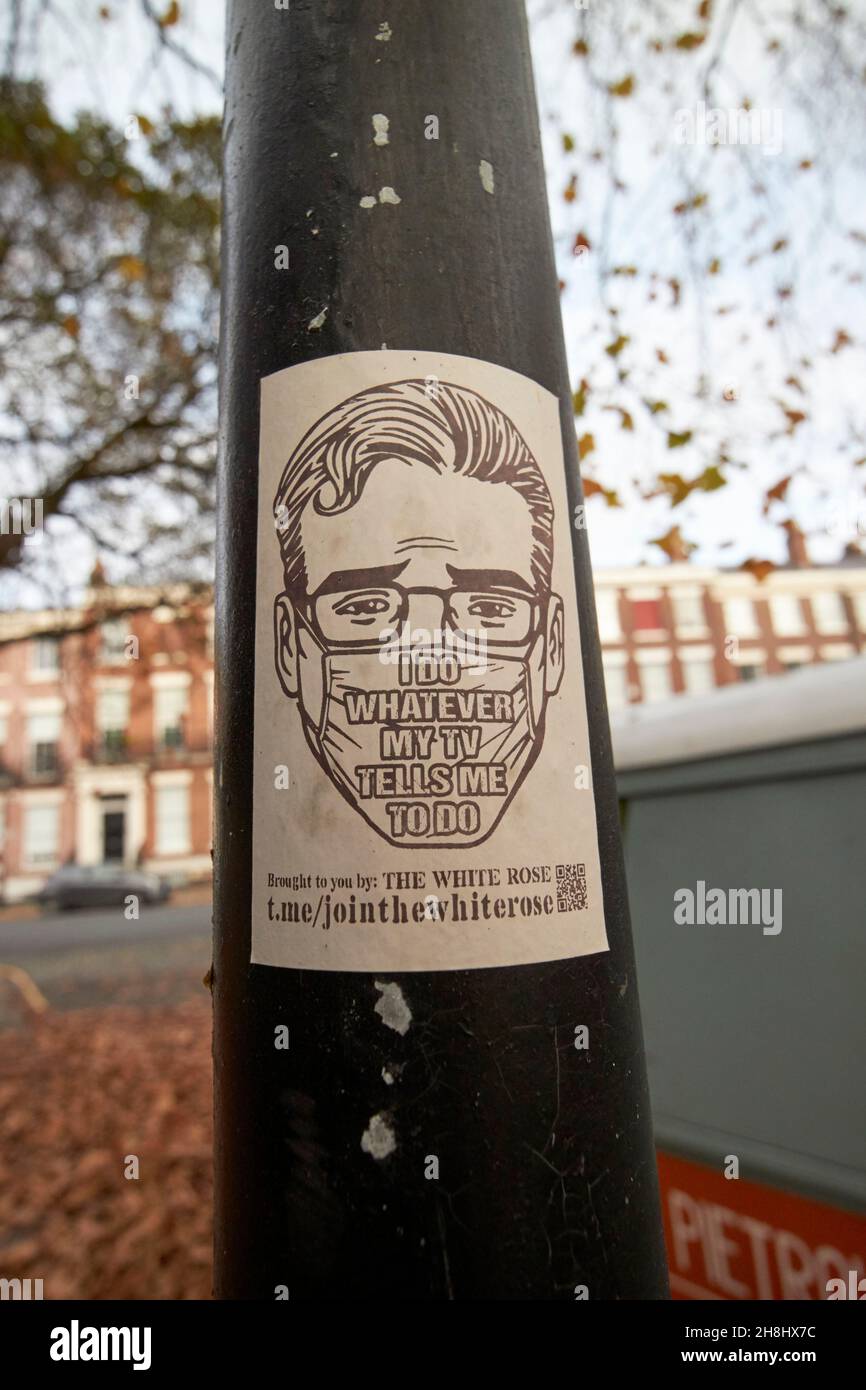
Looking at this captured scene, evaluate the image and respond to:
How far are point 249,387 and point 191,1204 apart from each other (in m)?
5.47

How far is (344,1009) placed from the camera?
961 millimetres

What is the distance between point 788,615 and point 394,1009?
38797 millimetres

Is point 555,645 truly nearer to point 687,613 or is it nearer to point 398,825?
point 398,825

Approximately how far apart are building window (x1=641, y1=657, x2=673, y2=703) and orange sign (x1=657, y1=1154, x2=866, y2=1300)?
116ft

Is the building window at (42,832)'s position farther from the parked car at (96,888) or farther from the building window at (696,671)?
the building window at (696,671)

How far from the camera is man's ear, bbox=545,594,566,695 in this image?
108 cm

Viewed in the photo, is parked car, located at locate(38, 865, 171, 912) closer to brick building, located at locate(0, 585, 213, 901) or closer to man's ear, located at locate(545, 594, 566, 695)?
brick building, located at locate(0, 585, 213, 901)

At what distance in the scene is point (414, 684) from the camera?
1.01 m

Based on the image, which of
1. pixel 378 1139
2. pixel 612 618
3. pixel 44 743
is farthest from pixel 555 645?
pixel 44 743

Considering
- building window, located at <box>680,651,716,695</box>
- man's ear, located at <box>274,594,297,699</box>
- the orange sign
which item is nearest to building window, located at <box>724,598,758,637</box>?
building window, located at <box>680,651,716,695</box>

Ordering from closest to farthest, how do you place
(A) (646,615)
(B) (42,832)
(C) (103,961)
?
(C) (103,961)
(B) (42,832)
(A) (646,615)

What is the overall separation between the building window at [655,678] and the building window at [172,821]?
764 inches

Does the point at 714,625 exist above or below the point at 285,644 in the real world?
above

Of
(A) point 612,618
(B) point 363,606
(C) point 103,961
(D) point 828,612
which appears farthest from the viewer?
(D) point 828,612
